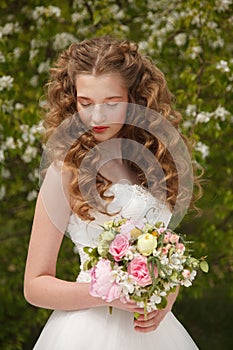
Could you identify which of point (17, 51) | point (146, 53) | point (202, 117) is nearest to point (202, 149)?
point (202, 117)

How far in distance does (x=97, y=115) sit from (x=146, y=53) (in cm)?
214

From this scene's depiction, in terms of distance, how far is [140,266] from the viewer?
6.46 ft

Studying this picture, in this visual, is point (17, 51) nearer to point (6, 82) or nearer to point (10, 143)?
point (6, 82)

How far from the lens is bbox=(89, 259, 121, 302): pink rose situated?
1990 mm

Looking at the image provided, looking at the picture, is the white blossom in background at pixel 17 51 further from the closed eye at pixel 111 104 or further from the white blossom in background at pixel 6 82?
the closed eye at pixel 111 104

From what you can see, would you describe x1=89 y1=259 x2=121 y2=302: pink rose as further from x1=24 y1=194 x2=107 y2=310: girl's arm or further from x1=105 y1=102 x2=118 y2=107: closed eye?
x1=105 y1=102 x2=118 y2=107: closed eye

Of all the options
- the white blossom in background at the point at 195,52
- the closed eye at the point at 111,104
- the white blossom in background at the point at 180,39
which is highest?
the white blossom in background at the point at 180,39

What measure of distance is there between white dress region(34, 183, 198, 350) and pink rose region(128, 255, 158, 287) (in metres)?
0.36

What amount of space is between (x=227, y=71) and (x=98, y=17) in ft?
2.51

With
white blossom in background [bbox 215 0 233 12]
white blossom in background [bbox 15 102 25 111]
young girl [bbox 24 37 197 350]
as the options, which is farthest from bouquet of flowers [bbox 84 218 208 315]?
white blossom in background [bbox 215 0 233 12]

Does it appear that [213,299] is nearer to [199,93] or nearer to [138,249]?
[199,93]

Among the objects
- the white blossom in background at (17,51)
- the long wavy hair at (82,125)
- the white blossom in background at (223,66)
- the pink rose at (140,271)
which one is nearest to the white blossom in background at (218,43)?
the white blossom in background at (223,66)

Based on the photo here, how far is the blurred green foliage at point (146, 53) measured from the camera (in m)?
4.14

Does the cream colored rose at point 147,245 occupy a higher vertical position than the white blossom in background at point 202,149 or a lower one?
higher
